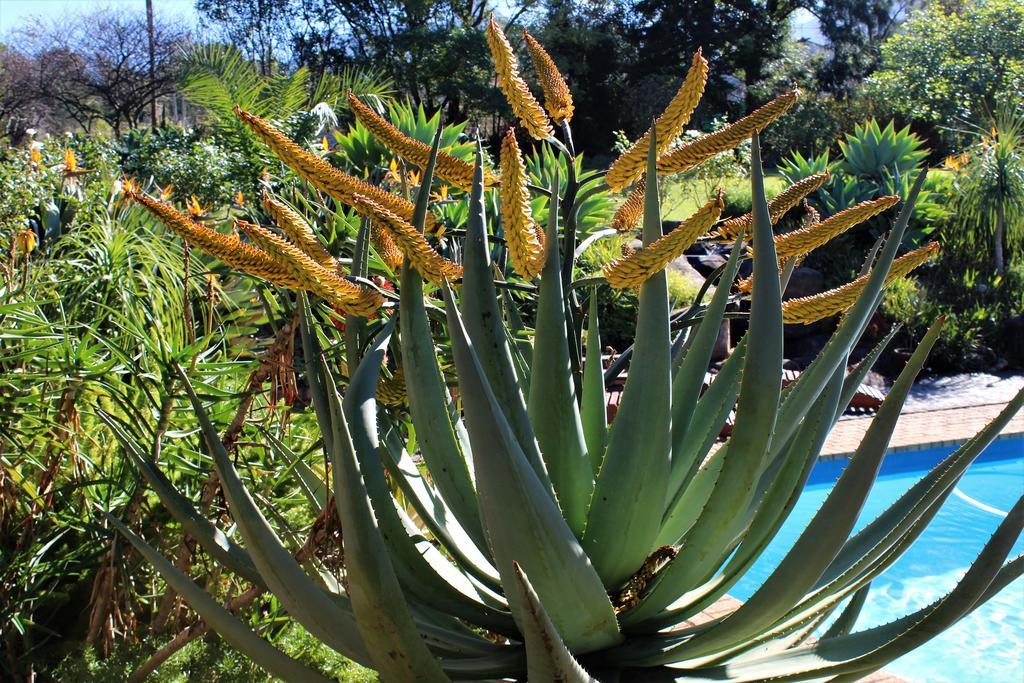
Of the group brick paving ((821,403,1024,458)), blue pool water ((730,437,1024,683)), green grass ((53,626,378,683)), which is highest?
green grass ((53,626,378,683))

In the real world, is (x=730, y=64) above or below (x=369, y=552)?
above

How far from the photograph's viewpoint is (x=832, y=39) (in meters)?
36.2

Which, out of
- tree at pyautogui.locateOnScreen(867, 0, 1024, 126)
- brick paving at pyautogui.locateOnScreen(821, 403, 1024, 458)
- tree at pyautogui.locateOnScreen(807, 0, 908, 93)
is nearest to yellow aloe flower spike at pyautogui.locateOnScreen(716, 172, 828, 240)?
brick paving at pyautogui.locateOnScreen(821, 403, 1024, 458)

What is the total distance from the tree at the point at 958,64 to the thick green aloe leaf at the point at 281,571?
2268 centimetres

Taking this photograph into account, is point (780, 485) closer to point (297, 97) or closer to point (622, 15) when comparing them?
point (297, 97)

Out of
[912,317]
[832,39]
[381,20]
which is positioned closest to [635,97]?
[381,20]

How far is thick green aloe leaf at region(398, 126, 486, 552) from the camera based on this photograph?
Result: 1039 millimetres

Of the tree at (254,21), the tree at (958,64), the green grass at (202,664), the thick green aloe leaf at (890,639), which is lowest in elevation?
the green grass at (202,664)

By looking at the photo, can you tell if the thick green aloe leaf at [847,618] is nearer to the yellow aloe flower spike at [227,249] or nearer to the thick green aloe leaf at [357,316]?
the thick green aloe leaf at [357,316]

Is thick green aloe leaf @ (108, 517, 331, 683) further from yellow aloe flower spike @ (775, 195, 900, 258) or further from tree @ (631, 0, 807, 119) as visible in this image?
tree @ (631, 0, 807, 119)

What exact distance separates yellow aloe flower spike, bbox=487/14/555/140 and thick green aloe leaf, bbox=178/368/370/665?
0.52 metres

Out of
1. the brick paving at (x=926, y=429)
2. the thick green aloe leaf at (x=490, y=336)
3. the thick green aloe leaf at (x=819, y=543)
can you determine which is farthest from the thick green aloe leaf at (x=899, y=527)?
the brick paving at (x=926, y=429)

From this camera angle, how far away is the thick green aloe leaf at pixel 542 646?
2.56 ft

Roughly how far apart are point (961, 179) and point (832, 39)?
93.0 feet
